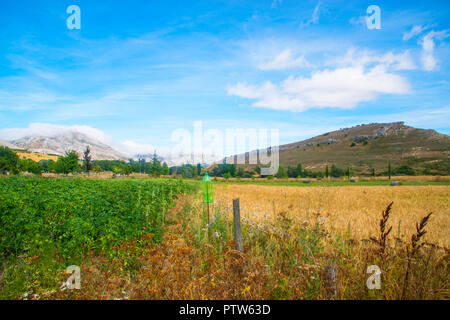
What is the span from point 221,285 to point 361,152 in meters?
167

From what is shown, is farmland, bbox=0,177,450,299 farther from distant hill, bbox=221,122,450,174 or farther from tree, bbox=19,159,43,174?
distant hill, bbox=221,122,450,174

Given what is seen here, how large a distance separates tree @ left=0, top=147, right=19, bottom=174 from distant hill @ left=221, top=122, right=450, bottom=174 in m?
127

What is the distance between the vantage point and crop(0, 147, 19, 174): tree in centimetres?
6794

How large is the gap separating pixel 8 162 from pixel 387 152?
165 metres

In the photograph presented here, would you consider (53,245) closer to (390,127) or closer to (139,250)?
(139,250)

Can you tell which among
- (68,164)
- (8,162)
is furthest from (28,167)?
(68,164)

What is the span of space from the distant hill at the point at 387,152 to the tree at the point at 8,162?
12660 cm

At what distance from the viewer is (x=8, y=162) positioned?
69.2 metres

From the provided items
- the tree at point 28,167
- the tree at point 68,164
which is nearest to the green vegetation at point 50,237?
the tree at point 68,164

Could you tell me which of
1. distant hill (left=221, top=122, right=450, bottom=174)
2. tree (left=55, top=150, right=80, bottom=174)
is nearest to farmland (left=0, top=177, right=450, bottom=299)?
tree (left=55, top=150, right=80, bottom=174)

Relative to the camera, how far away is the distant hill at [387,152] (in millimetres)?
96938
